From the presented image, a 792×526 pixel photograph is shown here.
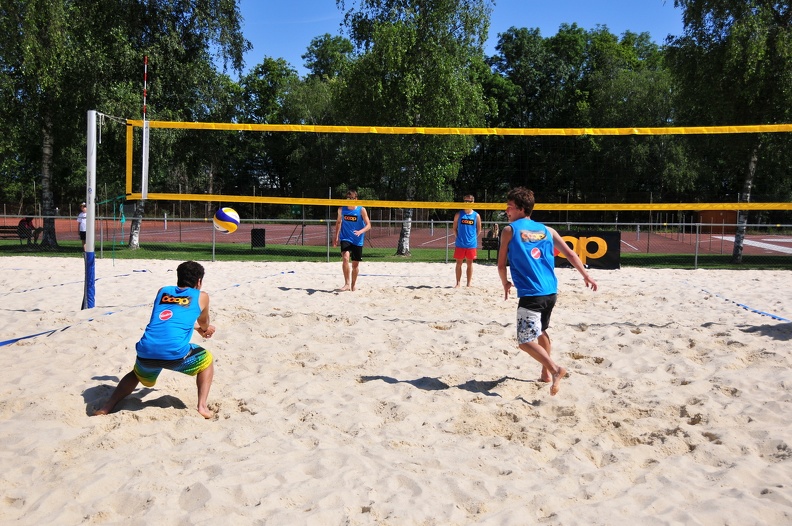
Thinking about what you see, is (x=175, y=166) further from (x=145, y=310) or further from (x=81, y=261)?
(x=145, y=310)

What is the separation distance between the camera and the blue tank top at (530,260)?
4238 millimetres

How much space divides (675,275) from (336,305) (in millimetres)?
7121

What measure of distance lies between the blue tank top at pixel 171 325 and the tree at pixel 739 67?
15607mm

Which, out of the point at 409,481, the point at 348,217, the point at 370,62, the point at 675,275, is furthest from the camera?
the point at 370,62

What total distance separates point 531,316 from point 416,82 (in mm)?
13563

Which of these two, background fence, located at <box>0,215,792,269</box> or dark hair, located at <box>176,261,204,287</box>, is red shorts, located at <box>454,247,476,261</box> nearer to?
background fence, located at <box>0,215,792,269</box>

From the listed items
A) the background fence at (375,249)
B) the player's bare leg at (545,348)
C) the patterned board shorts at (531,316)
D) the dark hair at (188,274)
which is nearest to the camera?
the dark hair at (188,274)

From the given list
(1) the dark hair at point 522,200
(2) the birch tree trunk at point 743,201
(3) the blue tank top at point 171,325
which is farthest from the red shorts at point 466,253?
(2) the birch tree trunk at point 743,201

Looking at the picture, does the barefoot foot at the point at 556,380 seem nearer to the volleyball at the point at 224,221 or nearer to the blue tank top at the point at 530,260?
the blue tank top at the point at 530,260

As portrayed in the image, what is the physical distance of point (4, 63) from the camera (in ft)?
51.8

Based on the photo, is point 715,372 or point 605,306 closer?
point 715,372

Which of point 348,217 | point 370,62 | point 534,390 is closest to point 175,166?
point 370,62

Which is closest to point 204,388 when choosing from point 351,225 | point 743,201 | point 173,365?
point 173,365

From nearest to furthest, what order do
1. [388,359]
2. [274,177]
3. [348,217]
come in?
[388,359] → [348,217] → [274,177]
